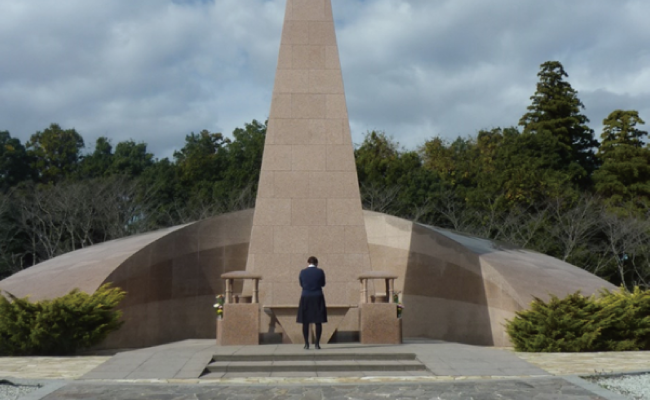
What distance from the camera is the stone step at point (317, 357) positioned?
11.2 meters

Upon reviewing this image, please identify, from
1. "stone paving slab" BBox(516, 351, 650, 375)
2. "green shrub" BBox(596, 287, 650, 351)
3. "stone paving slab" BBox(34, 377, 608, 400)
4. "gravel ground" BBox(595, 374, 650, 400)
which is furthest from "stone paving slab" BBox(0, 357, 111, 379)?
"green shrub" BBox(596, 287, 650, 351)

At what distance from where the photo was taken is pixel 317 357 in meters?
11.3

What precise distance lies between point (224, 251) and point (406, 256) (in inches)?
202

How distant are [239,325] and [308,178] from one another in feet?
12.9

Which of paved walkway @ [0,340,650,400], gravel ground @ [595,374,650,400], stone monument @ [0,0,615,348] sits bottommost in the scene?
gravel ground @ [595,374,650,400]

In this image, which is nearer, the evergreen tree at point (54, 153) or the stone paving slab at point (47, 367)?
the stone paving slab at point (47, 367)

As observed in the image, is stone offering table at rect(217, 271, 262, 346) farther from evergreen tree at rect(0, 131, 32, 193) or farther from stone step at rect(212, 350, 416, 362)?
evergreen tree at rect(0, 131, 32, 193)

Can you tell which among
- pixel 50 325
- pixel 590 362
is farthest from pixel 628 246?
pixel 50 325

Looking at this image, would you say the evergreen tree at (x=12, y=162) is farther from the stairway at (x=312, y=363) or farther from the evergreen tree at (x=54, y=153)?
the stairway at (x=312, y=363)

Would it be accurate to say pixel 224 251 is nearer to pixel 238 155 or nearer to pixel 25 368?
pixel 25 368

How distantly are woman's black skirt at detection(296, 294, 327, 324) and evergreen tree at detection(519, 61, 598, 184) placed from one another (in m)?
29.9

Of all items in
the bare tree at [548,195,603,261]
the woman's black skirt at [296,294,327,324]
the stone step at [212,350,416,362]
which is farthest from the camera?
the bare tree at [548,195,603,261]

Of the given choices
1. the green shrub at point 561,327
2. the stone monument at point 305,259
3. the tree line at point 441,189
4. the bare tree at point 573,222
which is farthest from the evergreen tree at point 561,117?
the green shrub at point 561,327

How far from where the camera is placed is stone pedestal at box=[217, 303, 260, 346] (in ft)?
42.7
